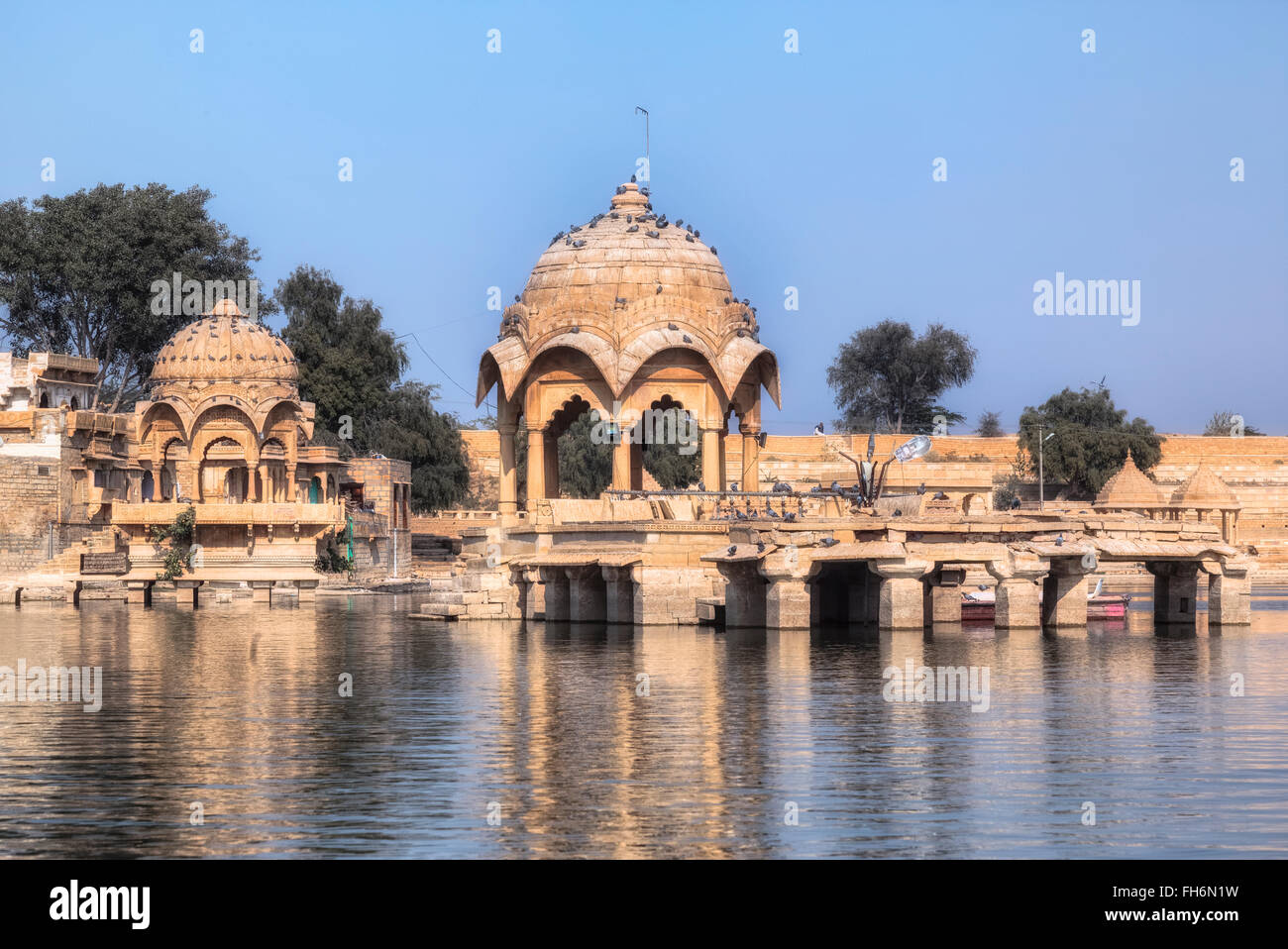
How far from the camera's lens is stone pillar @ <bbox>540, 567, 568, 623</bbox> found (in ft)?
145

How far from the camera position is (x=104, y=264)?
79.6 m

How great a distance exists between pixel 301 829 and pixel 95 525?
47.9m

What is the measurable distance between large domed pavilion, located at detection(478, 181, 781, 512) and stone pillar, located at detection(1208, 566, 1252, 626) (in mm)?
11535

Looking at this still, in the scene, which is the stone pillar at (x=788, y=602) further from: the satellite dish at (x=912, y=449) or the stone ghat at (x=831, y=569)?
the satellite dish at (x=912, y=449)

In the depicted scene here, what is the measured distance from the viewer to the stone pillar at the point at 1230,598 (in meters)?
41.4

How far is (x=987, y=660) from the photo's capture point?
31.9 metres

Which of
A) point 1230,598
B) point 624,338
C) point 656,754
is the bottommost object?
point 656,754

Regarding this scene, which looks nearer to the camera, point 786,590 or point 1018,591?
point 786,590

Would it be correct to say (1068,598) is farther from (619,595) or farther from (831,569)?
(619,595)

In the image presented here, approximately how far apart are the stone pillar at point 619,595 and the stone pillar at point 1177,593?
35.2 feet

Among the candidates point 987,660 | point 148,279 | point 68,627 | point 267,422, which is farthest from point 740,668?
point 148,279

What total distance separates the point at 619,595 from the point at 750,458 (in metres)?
9.54

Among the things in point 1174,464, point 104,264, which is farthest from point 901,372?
point 104,264
